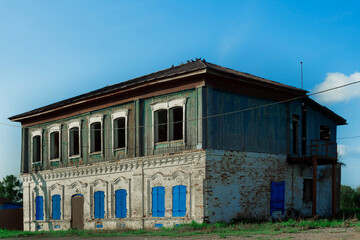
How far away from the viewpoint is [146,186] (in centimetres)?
2255

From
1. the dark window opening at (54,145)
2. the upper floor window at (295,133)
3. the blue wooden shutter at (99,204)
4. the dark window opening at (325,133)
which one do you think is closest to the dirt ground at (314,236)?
the upper floor window at (295,133)

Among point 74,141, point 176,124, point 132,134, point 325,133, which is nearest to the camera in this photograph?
point 176,124

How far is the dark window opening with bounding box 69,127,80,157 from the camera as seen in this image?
28.2m

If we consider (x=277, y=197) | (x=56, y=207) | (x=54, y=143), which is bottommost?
(x=56, y=207)

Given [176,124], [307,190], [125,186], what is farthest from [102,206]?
[307,190]

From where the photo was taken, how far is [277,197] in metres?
22.9

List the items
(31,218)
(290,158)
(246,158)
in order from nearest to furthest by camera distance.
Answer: (246,158), (290,158), (31,218)

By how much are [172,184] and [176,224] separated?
1.77 metres

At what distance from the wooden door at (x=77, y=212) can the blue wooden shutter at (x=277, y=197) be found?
35.4 feet

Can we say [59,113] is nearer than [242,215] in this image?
No

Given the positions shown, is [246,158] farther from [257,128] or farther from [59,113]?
[59,113]

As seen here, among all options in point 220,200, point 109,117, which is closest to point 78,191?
point 109,117

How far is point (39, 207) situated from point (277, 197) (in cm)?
1548

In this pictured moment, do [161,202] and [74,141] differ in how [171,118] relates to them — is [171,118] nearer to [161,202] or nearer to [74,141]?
[161,202]
